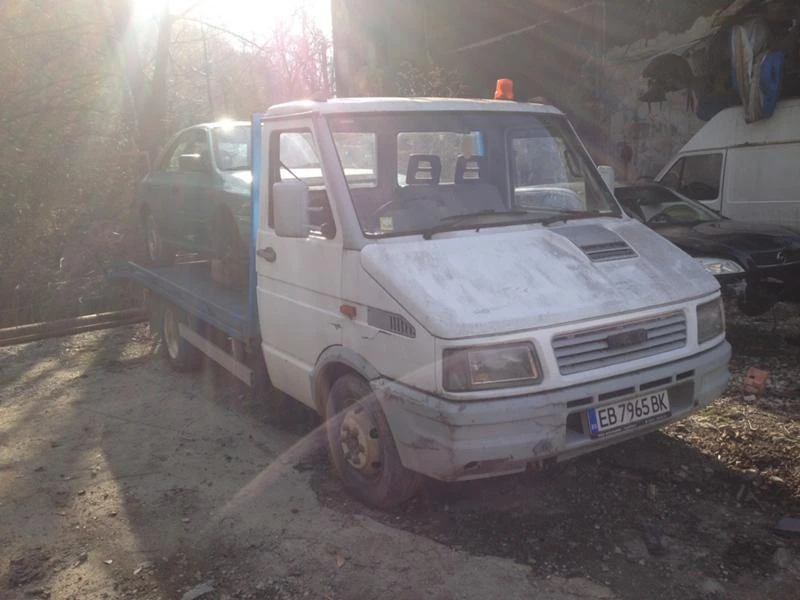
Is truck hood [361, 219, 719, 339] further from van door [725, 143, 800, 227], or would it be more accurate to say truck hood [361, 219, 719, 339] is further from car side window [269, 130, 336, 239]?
van door [725, 143, 800, 227]

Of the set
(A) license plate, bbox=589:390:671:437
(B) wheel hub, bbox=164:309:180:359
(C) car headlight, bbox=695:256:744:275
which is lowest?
(B) wheel hub, bbox=164:309:180:359

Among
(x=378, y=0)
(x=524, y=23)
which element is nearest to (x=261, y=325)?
(x=524, y=23)

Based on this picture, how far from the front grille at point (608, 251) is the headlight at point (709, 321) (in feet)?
1.45

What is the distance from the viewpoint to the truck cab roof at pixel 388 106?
4.05 metres

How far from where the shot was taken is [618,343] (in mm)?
3355

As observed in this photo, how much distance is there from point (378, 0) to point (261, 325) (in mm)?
15252

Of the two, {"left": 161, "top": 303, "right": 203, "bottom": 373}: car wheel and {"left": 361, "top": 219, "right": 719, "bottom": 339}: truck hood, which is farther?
{"left": 161, "top": 303, "right": 203, "bottom": 373}: car wheel

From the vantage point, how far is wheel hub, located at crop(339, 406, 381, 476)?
145 inches

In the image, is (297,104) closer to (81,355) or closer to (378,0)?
(81,355)

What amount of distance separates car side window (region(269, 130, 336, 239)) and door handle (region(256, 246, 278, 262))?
0.16 meters

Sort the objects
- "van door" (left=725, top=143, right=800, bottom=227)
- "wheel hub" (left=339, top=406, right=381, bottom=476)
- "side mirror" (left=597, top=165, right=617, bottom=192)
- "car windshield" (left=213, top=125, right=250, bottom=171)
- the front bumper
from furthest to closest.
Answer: "van door" (left=725, top=143, right=800, bottom=227)
"car windshield" (left=213, top=125, right=250, bottom=171)
"side mirror" (left=597, top=165, right=617, bottom=192)
"wheel hub" (left=339, top=406, right=381, bottom=476)
the front bumper

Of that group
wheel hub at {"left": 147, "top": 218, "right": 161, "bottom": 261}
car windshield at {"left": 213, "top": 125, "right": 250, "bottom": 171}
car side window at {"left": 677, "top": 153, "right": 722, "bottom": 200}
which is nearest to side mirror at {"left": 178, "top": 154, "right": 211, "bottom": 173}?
car windshield at {"left": 213, "top": 125, "right": 250, "bottom": 171}

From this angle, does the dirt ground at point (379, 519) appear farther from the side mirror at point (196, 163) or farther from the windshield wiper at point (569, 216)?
the side mirror at point (196, 163)

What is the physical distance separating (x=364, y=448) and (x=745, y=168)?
21.1 ft
